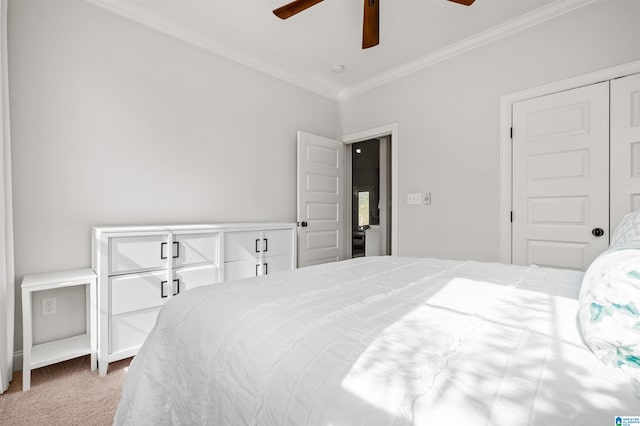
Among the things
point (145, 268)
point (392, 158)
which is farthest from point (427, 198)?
point (145, 268)

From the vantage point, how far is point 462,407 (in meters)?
0.47

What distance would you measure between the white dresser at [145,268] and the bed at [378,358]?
3.52 feet

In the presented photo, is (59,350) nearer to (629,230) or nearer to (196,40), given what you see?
(196,40)

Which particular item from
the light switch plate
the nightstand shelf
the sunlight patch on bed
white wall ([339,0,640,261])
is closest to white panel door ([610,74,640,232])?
white wall ([339,0,640,261])

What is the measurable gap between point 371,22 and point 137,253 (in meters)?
2.31

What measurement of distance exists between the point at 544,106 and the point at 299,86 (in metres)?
2.64

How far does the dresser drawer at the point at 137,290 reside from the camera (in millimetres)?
2096

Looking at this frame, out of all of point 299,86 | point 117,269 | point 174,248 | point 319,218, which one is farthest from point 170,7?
point 319,218

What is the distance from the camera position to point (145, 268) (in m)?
2.23

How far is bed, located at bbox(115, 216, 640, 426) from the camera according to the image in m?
0.49

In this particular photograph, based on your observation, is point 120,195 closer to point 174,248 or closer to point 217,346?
point 174,248

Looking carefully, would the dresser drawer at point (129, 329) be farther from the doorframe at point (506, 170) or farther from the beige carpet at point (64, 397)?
the doorframe at point (506, 170)

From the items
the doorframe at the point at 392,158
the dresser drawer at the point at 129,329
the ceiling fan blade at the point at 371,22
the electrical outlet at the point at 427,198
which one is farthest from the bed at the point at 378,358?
the doorframe at the point at 392,158

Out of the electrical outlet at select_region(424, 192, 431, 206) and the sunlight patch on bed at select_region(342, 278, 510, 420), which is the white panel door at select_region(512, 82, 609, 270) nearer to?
the electrical outlet at select_region(424, 192, 431, 206)
